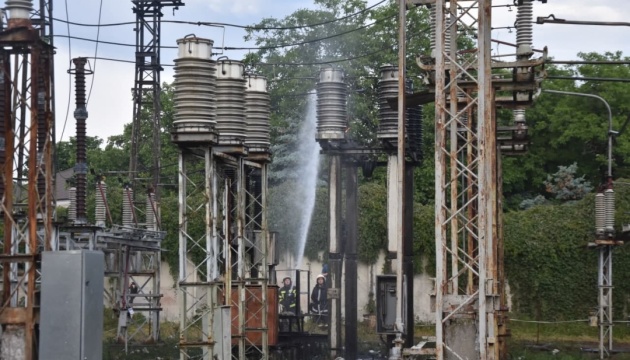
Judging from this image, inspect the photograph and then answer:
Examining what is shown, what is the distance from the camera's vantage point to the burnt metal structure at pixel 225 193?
68.8 ft

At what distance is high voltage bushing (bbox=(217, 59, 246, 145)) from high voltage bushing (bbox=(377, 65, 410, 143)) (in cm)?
394

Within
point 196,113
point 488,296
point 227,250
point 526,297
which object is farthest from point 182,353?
point 526,297

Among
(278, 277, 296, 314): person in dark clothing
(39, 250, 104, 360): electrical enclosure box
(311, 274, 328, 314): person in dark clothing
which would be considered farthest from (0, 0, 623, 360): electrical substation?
(311, 274, 328, 314): person in dark clothing

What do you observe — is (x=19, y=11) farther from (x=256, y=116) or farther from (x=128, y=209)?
(x=128, y=209)

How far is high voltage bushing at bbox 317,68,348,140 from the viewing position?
28125 millimetres

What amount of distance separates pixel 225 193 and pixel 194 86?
116 inches

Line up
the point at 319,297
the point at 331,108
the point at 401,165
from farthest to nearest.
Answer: the point at 319,297 → the point at 331,108 → the point at 401,165

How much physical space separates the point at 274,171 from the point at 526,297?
17132 millimetres

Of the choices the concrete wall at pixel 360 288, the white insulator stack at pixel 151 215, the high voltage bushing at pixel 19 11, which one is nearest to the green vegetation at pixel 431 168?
the concrete wall at pixel 360 288

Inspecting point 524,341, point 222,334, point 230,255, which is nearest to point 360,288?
point 524,341

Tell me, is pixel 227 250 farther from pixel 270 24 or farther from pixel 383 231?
pixel 270 24

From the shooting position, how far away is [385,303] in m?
25.1

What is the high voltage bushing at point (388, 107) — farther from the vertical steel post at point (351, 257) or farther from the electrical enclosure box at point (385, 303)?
the electrical enclosure box at point (385, 303)

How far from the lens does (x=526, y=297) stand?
41.6m
